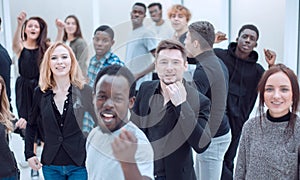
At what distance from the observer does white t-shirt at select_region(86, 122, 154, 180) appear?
46.3 inches

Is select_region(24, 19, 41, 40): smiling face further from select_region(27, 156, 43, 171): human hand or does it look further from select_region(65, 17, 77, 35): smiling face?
select_region(27, 156, 43, 171): human hand

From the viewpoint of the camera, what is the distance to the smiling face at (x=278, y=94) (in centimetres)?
176

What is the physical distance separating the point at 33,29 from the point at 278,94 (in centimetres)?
259

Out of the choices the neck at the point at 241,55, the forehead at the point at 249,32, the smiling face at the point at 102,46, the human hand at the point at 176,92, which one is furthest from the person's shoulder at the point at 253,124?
the forehead at the point at 249,32

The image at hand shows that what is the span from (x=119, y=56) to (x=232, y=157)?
2.01 meters

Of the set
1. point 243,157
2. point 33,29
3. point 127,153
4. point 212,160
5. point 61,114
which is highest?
point 33,29

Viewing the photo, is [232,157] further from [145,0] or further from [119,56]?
[145,0]

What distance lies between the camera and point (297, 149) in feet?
5.51

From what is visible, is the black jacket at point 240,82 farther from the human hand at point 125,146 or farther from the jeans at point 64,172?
the human hand at point 125,146

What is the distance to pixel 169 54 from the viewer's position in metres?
1.66

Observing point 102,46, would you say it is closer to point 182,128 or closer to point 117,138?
point 182,128

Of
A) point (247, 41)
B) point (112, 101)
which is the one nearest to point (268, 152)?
point (112, 101)

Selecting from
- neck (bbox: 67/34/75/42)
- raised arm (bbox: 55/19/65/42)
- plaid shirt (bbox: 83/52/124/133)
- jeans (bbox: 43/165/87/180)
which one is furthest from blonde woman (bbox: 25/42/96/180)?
neck (bbox: 67/34/75/42)

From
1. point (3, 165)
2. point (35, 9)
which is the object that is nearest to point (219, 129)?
point (3, 165)
